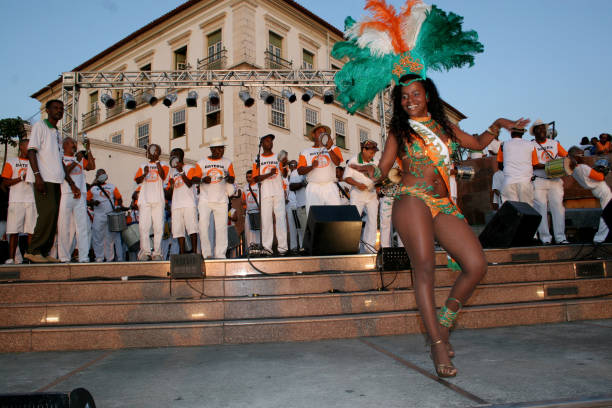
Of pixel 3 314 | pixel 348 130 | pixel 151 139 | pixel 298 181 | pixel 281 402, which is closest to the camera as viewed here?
pixel 281 402

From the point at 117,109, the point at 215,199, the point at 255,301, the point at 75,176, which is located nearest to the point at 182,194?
the point at 215,199

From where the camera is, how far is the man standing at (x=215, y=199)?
25.9 feet

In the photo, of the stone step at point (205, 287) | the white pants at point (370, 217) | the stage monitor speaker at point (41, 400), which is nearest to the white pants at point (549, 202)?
the white pants at point (370, 217)

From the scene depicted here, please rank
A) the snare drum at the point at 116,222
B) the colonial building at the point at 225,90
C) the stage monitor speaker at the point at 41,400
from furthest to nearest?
the colonial building at the point at 225,90 < the snare drum at the point at 116,222 < the stage monitor speaker at the point at 41,400

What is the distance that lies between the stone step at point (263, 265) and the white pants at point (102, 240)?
4237mm

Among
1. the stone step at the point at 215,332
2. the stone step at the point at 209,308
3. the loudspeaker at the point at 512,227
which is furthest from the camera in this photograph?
the loudspeaker at the point at 512,227

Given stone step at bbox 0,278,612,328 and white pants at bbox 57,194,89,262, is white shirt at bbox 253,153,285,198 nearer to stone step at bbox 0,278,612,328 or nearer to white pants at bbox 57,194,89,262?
white pants at bbox 57,194,89,262

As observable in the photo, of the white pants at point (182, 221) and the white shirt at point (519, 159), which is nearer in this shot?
the white shirt at point (519, 159)

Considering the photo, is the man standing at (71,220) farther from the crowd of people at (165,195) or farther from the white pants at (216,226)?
the white pants at (216,226)

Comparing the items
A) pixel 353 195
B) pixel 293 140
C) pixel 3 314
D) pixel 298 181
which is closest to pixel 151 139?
pixel 293 140

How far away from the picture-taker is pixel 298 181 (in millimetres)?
9625

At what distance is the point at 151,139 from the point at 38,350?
72.2ft

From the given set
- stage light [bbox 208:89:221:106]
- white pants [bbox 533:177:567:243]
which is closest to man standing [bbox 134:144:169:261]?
stage light [bbox 208:89:221:106]

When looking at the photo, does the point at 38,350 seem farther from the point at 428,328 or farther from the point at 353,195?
the point at 353,195
